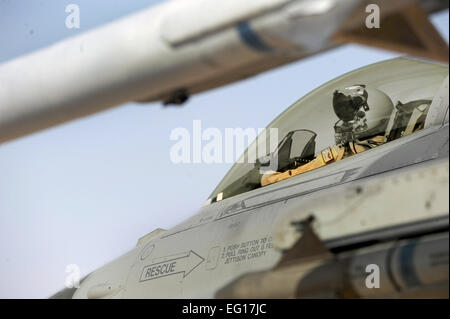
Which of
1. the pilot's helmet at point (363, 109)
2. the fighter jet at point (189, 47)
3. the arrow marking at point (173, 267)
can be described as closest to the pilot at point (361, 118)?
the pilot's helmet at point (363, 109)

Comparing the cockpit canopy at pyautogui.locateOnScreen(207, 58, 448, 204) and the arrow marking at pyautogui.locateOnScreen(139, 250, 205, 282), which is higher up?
the cockpit canopy at pyautogui.locateOnScreen(207, 58, 448, 204)

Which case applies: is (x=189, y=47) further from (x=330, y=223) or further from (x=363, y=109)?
(x=363, y=109)

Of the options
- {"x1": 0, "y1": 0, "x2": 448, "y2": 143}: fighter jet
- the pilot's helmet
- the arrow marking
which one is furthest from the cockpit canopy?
{"x1": 0, "y1": 0, "x2": 448, "y2": 143}: fighter jet

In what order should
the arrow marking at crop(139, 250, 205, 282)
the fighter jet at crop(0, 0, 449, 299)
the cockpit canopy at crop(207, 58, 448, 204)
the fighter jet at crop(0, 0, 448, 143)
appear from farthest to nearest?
the arrow marking at crop(139, 250, 205, 282) → the cockpit canopy at crop(207, 58, 448, 204) → the fighter jet at crop(0, 0, 449, 299) → the fighter jet at crop(0, 0, 448, 143)

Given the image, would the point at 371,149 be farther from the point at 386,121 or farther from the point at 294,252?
the point at 294,252

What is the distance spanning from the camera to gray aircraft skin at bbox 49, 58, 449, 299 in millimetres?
3396

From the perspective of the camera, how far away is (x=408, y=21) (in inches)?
126

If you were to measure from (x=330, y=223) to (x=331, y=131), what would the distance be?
8.06 ft

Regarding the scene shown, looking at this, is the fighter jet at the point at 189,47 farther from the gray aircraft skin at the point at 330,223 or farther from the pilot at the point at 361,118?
the pilot at the point at 361,118

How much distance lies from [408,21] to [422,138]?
69.5 inches

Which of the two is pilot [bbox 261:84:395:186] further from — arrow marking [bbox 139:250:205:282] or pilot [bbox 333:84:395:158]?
arrow marking [bbox 139:250:205:282]

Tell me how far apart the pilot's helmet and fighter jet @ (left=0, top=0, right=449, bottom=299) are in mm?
11

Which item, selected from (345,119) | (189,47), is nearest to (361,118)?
(345,119)
